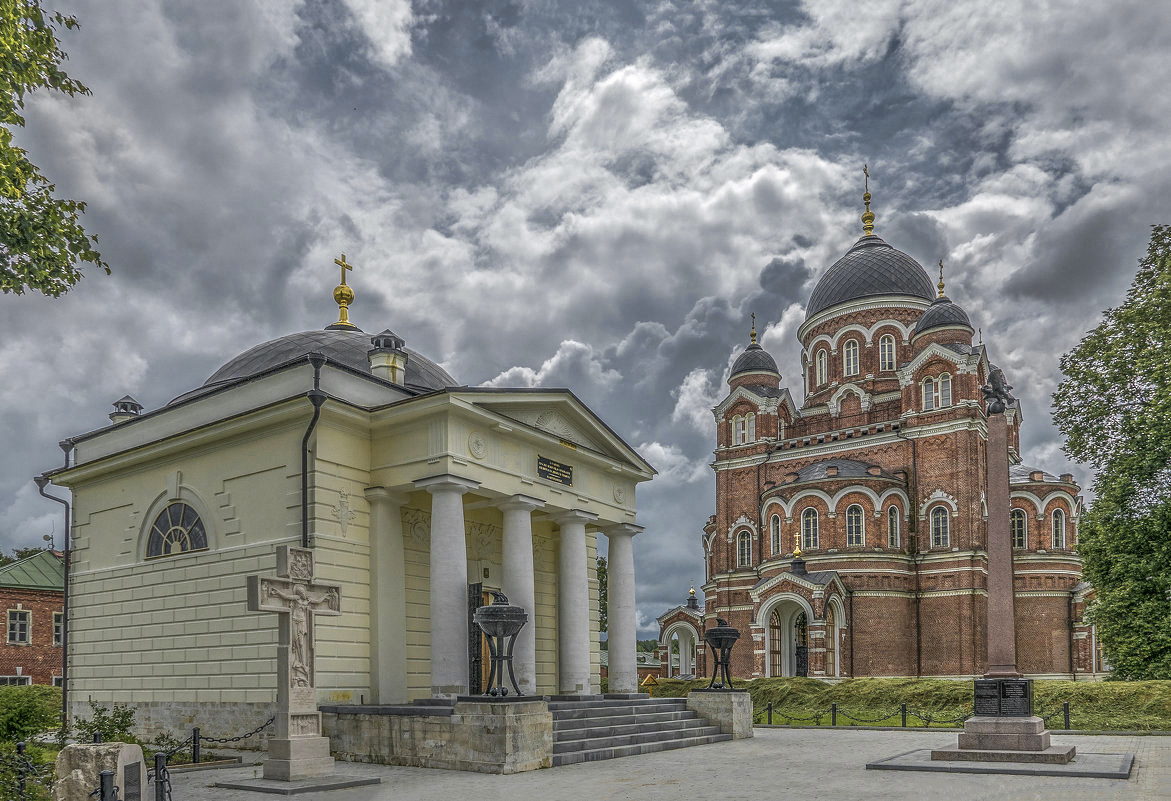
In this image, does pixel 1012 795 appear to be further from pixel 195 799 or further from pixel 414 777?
pixel 195 799

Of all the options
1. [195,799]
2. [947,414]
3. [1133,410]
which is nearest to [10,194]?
[195,799]

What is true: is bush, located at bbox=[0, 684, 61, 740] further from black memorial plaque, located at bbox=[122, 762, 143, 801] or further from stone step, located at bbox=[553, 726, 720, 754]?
black memorial plaque, located at bbox=[122, 762, 143, 801]

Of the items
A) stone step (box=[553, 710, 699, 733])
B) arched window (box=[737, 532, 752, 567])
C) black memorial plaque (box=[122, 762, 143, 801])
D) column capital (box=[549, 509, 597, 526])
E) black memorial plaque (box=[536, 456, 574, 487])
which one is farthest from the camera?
arched window (box=[737, 532, 752, 567])

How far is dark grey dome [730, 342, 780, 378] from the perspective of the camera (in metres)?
50.6

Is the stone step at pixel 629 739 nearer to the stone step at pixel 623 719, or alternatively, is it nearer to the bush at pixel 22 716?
the stone step at pixel 623 719

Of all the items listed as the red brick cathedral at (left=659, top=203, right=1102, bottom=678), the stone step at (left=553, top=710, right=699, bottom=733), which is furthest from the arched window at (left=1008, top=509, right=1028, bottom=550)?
the stone step at (left=553, top=710, right=699, bottom=733)

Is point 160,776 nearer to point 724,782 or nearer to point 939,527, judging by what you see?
point 724,782

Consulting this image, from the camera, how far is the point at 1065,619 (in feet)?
137

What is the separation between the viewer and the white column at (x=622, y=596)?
21.7 meters

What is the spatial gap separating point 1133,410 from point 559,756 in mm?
19140

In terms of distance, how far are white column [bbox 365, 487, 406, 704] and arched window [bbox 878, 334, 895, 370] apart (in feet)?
122

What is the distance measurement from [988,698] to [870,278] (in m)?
39.0

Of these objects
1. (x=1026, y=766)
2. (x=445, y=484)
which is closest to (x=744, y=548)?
(x=445, y=484)

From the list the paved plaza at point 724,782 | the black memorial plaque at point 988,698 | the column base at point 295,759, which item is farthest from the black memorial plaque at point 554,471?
the black memorial plaque at point 988,698
